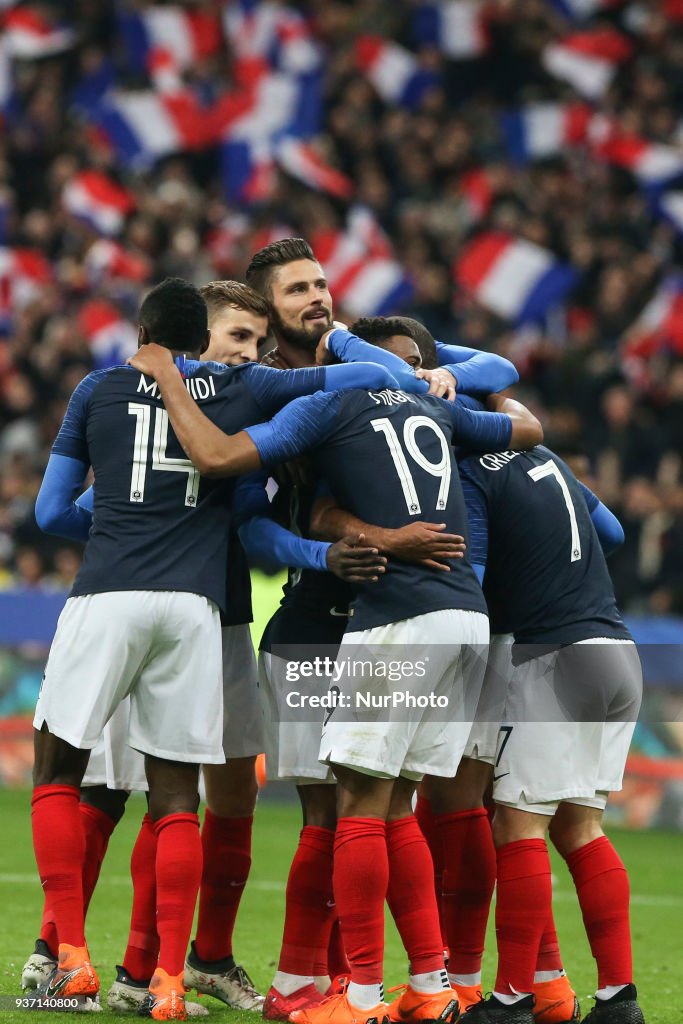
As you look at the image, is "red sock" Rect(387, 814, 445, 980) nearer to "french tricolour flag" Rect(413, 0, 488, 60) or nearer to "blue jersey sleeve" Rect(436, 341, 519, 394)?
"blue jersey sleeve" Rect(436, 341, 519, 394)

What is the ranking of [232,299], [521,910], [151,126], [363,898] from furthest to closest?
[151,126], [232,299], [521,910], [363,898]

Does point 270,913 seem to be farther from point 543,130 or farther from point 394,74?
point 394,74

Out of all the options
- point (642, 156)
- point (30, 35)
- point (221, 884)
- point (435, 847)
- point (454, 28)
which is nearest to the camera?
point (435, 847)

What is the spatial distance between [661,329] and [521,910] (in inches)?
369

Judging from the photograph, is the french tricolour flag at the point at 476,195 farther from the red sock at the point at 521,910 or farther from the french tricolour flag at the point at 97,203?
the red sock at the point at 521,910

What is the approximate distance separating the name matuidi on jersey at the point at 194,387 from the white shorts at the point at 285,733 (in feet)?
3.07

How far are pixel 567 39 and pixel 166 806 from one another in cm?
1392

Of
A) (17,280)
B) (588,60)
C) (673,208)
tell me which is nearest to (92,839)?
(673,208)

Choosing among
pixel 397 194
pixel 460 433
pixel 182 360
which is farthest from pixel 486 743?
pixel 397 194

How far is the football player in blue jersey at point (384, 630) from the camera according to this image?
15.1 ft

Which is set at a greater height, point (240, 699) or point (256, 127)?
point (256, 127)

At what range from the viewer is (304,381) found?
5.05 metres

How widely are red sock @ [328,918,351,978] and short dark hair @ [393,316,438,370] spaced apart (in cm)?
199

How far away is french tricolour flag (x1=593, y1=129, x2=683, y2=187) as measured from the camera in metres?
15.5
